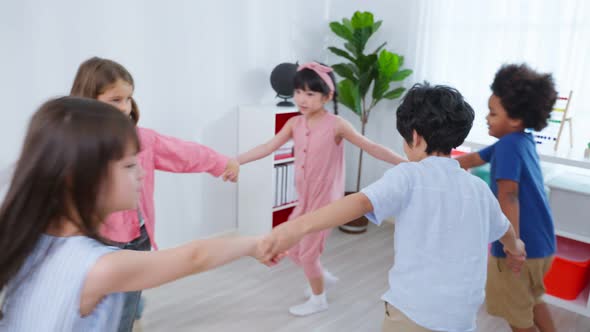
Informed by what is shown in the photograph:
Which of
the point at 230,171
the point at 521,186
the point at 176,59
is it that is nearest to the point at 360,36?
the point at 176,59

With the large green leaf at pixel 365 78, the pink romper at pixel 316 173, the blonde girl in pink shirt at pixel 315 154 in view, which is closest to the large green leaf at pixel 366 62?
the large green leaf at pixel 365 78

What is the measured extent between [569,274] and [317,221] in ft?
6.09

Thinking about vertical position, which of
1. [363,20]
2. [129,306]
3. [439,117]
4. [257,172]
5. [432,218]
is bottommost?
[129,306]

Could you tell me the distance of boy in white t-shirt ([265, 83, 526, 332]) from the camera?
3.82ft

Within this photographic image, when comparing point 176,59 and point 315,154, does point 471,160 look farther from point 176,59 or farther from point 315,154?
point 176,59

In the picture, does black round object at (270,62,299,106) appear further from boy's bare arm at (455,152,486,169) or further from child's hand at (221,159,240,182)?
boy's bare arm at (455,152,486,169)

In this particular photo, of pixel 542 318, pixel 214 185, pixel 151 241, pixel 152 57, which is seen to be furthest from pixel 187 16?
pixel 542 318

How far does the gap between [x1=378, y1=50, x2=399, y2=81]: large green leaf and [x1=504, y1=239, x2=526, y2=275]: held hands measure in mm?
1834

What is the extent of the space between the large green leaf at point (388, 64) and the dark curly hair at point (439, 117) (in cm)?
206

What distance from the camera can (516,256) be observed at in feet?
4.94

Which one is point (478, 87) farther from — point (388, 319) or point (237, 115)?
point (388, 319)

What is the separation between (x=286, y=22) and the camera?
3344 millimetres

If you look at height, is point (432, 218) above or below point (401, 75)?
below

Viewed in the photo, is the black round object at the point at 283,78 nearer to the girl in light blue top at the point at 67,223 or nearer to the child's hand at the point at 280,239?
the child's hand at the point at 280,239
